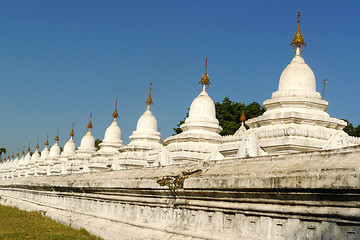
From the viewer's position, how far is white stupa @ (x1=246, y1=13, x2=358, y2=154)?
48.0 feet

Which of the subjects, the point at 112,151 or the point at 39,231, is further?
the point at 112,151

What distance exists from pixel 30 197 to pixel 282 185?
19.1 metres

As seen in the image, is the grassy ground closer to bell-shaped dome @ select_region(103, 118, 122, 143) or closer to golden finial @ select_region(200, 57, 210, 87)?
golden finial @ select_region(200, 57, 210, 87)

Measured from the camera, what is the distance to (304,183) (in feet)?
16.4

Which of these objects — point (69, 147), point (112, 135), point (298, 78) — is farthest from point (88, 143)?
point (298, 78)

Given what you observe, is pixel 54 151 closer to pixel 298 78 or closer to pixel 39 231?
pixel 298 78

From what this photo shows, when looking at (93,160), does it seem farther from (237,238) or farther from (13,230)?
(237,238)

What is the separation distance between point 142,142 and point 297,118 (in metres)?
14.2

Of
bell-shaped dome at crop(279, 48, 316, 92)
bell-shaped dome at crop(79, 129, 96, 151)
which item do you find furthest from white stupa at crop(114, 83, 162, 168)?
bell-shaped dome at crop(79, 129, 96, 151)

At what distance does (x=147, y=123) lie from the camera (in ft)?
94.9

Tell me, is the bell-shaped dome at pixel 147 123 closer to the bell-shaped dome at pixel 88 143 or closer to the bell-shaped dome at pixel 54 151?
the bell-shaped dome at pixel 88 143

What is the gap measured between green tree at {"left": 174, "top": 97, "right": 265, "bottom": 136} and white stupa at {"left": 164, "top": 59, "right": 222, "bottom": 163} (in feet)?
70.8

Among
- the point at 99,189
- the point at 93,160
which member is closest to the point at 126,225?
the point at 99,189

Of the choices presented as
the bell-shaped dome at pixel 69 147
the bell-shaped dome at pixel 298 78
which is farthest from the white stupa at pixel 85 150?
the bell-shaped dome at pixel 298 78
